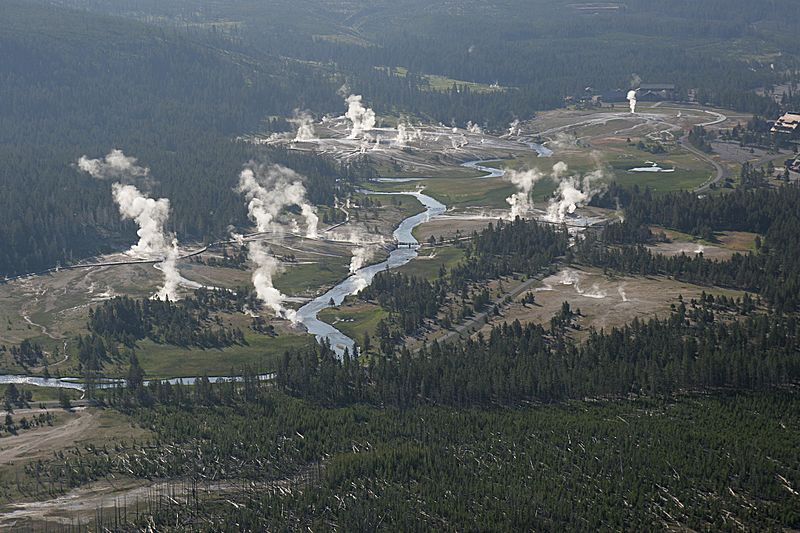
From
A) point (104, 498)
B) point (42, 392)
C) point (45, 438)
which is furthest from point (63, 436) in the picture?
point (104, 498)

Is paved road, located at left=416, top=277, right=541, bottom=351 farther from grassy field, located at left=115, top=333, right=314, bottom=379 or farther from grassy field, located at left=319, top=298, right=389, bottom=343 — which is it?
grassy field, located at left=115, top=333, right=314, bottom=379

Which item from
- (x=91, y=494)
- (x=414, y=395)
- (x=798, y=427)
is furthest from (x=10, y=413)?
(x=798, y=427)

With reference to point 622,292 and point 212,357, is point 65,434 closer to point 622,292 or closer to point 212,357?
point 212,357

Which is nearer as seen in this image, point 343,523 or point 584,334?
point 343,523

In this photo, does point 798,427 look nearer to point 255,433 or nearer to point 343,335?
point 255,433

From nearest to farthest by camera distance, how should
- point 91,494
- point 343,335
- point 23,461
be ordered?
point 91,494 → point 23,461 → point 343,335

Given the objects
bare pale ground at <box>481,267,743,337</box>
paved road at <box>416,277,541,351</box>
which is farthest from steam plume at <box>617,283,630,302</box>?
paved road at <box>416,277,541,351</box>
